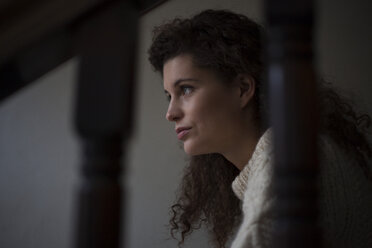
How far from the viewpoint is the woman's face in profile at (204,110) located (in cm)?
147

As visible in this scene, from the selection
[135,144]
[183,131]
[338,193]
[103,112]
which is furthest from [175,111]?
[103,112]

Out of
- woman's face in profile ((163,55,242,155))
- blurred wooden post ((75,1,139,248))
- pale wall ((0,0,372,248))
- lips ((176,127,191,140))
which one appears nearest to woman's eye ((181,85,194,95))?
woman's face in profile ((163,55,242,155))

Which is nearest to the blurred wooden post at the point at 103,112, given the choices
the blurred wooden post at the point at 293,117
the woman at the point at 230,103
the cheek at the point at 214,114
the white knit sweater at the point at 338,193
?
the blurred wooden post at the point at 293,117

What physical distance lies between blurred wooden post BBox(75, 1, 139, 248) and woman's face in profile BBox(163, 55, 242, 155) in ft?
3.03

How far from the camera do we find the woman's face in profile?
1.47 metres

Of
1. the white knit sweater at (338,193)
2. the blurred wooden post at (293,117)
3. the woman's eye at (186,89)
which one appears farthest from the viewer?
the woman's eye at (186,89)

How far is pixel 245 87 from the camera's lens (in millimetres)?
1510

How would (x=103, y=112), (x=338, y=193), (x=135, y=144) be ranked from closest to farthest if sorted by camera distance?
(x=103, y=112), (x=338, y=193), (x=135, y=144)

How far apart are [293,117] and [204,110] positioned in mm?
933

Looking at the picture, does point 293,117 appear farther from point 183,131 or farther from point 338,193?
point 183,131

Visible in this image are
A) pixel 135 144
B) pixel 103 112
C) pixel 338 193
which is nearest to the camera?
pixel 103 112

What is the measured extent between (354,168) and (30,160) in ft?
6.01

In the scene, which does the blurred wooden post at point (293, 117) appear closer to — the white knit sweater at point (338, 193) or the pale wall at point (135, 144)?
the white knit sweater at point (338, 193)

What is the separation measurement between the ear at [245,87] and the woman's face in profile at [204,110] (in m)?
0.02
